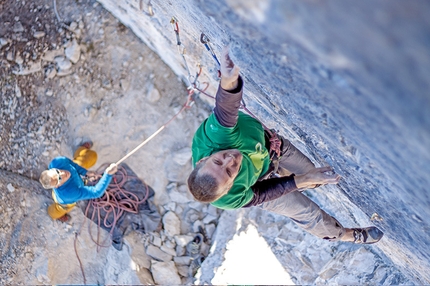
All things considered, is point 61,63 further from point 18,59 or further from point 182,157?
point 182,157

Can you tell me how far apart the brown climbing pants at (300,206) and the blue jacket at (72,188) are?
162 cm

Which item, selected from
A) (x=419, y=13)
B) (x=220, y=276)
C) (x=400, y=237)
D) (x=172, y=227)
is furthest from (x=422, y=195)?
(x=172, y=227)

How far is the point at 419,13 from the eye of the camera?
1.08 meters

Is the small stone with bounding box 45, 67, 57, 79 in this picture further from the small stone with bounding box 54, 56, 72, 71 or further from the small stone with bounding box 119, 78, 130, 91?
the small stone with bounding box 119, 78, 130, 91

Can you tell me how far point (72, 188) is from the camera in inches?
144

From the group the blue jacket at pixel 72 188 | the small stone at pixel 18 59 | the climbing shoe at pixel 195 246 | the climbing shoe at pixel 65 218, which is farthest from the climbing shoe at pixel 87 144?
the climbing shoe at pixel 195 246

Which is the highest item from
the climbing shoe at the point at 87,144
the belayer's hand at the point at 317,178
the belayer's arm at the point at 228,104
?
the belayer's arm at the point at 228,104

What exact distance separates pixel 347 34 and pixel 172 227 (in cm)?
363

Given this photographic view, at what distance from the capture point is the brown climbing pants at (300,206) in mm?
2885

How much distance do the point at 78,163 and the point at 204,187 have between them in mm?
2464

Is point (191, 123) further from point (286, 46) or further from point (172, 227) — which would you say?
point (286, 46)

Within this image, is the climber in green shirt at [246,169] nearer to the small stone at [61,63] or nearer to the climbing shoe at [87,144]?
the climbing shoe at [87,144]

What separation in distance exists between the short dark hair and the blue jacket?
5.85ft

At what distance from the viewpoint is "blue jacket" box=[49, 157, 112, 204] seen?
363 cm
